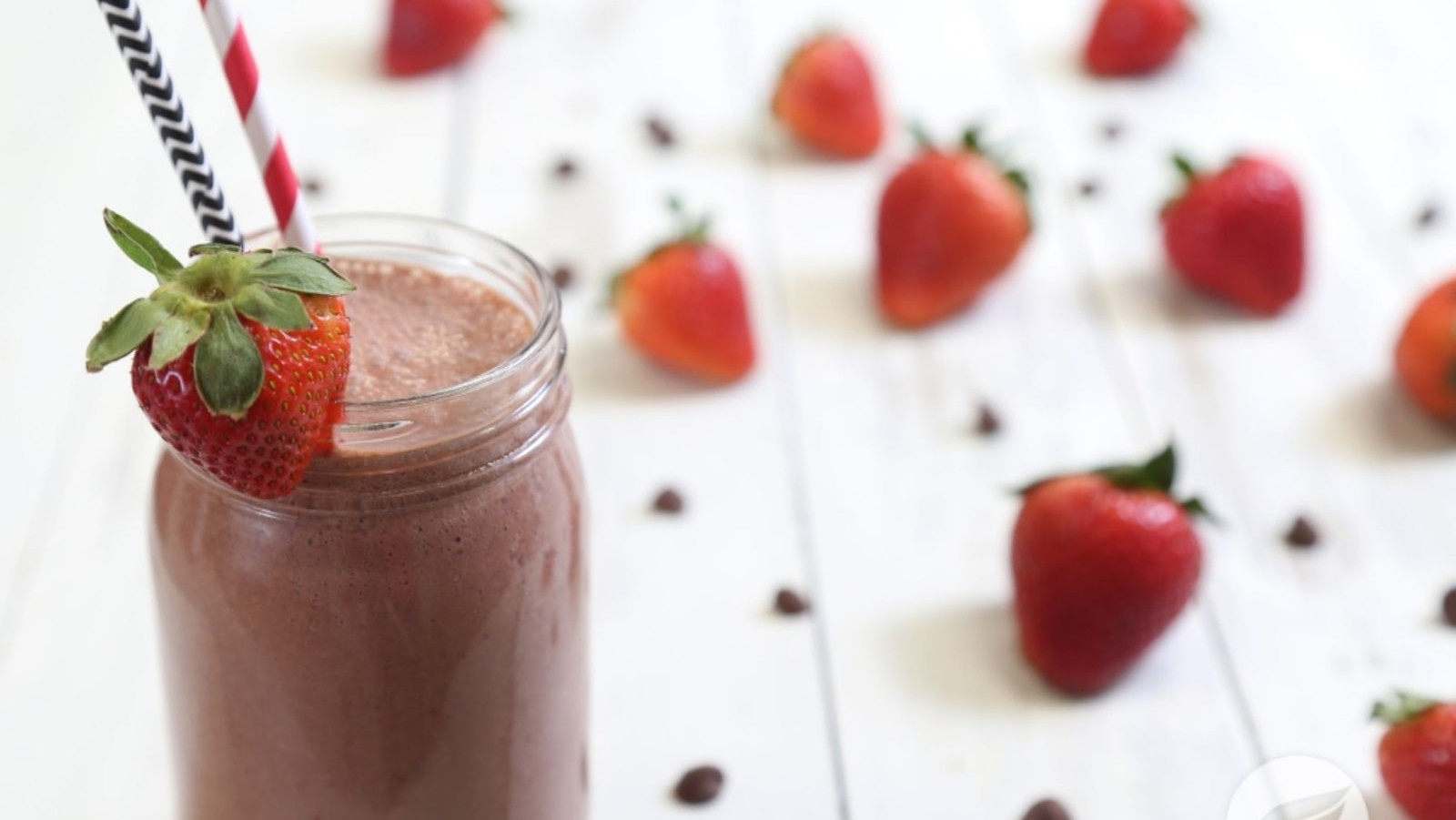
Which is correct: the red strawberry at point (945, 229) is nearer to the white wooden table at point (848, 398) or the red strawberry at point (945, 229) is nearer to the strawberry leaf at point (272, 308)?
the white wooden table at point (848, 398)

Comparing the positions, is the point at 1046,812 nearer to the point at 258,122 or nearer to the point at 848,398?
the point at 848,398

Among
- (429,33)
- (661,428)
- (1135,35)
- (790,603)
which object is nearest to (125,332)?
(790,603)

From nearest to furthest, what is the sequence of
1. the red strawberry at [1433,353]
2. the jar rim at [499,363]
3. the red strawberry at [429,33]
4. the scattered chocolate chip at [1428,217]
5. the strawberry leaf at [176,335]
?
1. the strawberry leaf at [176,335]
2. the jar rim at [499,363]
3. the red strawberry at [1433,353]
4. the scattered chocolate chip at [1428,217]
5. the red strawberry at [429,33]

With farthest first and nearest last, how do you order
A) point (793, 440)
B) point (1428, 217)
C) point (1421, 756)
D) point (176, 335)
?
point (1428, 217) < point (793, 440) < point (1421, 756) < point (176, 335)

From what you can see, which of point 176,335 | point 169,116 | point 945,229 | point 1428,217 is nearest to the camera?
point 176,335

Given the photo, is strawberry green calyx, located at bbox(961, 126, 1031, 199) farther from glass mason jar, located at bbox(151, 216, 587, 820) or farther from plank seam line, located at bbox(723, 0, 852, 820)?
glass mason jar, located at bbox(151, 216, 587, 820)

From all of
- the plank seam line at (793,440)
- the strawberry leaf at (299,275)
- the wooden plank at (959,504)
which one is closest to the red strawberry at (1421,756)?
the wooden plank at (959,504)

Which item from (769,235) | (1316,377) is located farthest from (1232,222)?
(769,235)
